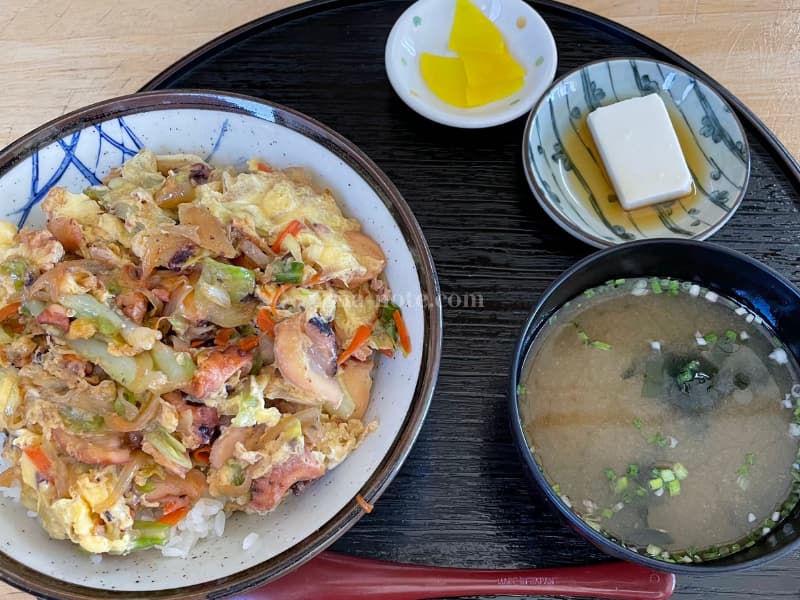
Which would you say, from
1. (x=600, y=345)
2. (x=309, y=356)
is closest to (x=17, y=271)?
(x=309, y=356)

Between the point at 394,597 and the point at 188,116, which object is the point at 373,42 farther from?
the point at 394,597

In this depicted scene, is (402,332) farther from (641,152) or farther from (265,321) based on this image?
(641,152)

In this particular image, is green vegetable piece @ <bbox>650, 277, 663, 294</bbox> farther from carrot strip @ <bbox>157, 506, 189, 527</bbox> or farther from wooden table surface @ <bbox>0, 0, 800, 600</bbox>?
Result: carrot strip @ <bbox>157, 506, 189, 527</bbox>

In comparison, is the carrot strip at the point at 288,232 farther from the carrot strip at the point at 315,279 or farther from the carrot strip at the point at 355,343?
the carrot strip at the point at 355,343

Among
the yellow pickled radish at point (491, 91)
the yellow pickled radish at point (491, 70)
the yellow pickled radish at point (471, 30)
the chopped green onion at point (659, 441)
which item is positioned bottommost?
the chopped green onion at point (659, 441)

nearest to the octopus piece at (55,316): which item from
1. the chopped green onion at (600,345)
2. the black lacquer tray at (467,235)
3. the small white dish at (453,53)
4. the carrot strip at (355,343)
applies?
the carrot strip at (355,343)

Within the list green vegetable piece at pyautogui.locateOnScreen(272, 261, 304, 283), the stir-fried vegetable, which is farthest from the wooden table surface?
green vegetable piece at pyautogui.locateOnScreen(272, 261, 304, 283)
